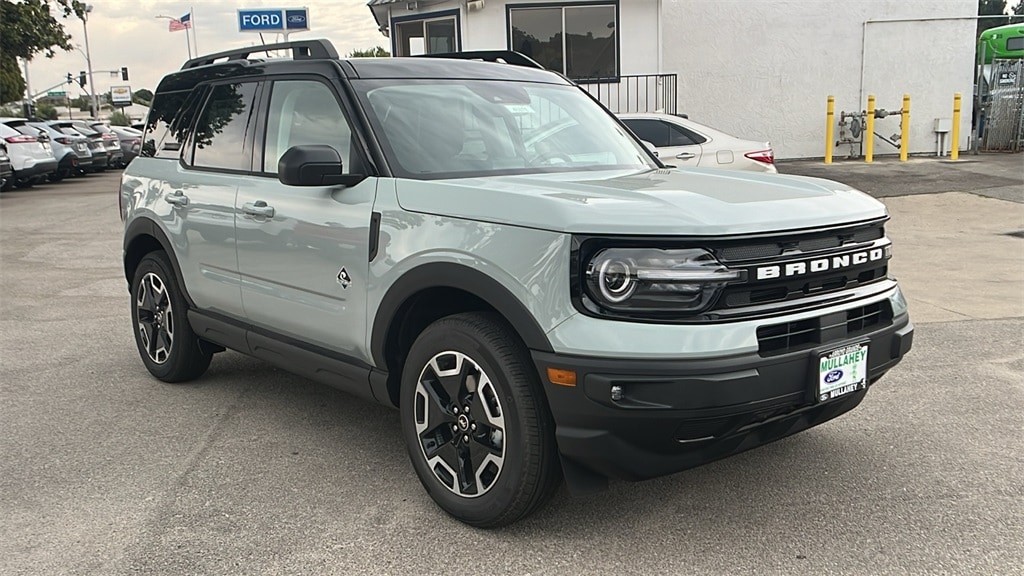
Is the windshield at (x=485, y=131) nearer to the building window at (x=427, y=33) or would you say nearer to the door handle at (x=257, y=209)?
the door handle at (x=257, y=209)

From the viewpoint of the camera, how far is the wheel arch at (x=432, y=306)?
310 centimetres

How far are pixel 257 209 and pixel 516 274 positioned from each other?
1830mm

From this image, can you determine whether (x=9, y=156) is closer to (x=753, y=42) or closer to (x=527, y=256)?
(x=753, y=42)

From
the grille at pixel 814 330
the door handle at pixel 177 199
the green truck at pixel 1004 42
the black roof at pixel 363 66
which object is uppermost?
the green truck at pixel 1004 42

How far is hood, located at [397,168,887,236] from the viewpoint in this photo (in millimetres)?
2939

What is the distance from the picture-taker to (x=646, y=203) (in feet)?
10.0

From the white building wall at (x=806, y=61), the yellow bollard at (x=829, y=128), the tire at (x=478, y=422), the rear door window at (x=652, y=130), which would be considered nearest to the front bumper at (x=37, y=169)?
the white building wall at (x=806, y=61)

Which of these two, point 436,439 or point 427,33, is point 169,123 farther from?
point 427,33

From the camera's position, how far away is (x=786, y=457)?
13.5 ft

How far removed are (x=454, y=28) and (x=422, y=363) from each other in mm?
15106

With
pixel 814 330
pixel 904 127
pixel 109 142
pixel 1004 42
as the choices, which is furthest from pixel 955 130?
pixel 109 142

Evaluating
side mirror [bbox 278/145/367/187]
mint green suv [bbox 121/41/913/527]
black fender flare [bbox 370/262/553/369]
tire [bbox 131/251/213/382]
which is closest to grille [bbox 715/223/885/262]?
mint green suv [bbox 121/41/913/527]

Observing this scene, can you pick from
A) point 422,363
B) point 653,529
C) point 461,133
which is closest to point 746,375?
point 653,529

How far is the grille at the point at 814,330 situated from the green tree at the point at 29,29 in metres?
33.8
